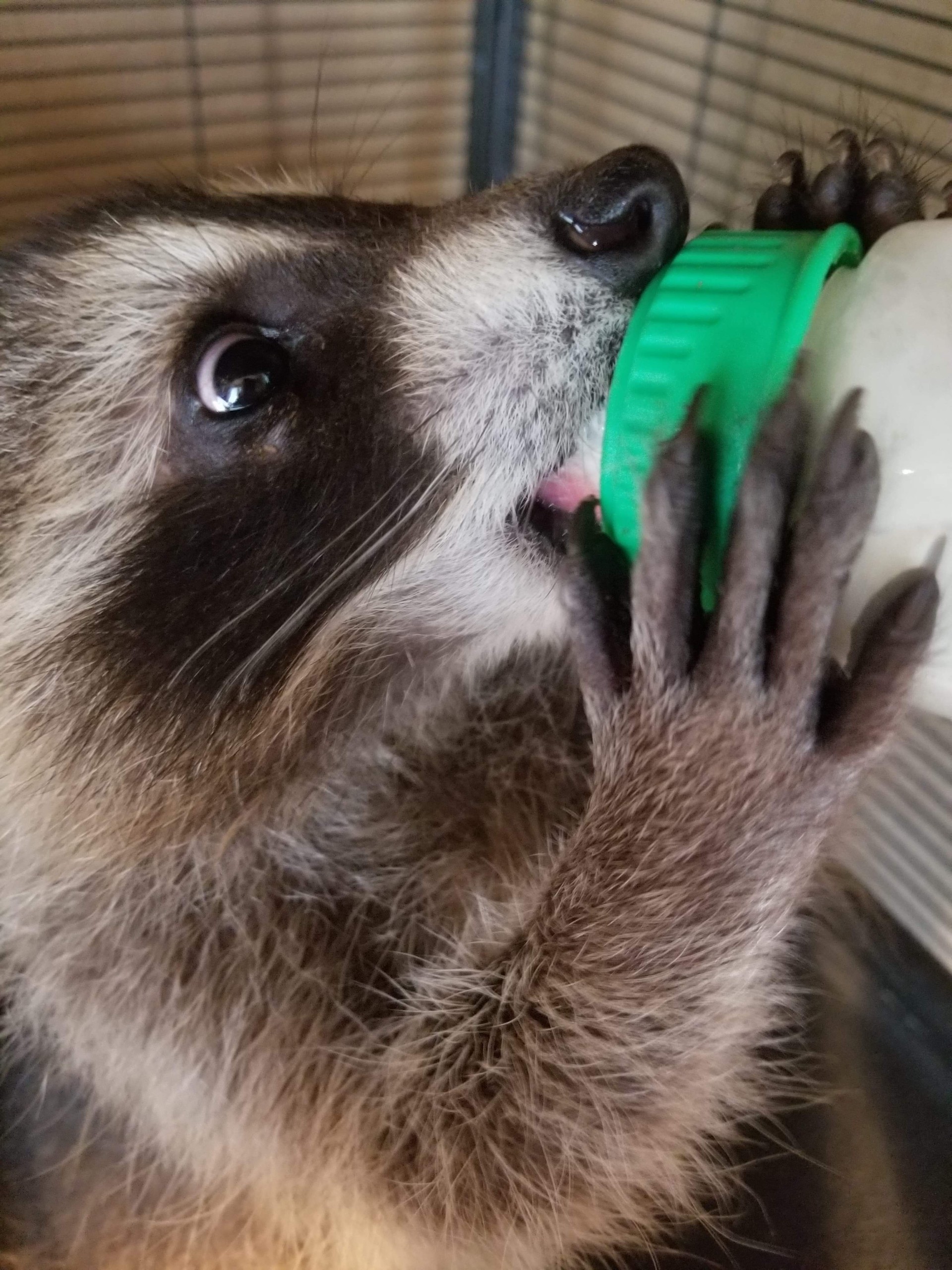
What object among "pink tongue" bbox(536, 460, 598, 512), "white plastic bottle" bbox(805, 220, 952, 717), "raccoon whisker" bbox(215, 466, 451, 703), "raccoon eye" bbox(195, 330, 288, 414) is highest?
"white plastic bottle" bbox(805, 220, 952, 717)

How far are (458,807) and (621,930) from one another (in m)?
0.37

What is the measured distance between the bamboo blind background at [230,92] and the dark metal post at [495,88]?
0.03 m

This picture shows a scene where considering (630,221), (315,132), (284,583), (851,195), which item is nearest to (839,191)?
(851,195)

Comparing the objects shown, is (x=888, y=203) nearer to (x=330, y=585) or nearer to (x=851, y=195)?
(x=851, y=195)

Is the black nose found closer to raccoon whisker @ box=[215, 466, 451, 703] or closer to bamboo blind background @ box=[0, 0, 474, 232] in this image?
raccoon whisker @ box=[215, 466, 451, 703]

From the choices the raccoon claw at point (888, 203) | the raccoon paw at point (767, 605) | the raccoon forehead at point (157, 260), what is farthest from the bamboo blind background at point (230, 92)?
the raccoon paw at point (767, 605)

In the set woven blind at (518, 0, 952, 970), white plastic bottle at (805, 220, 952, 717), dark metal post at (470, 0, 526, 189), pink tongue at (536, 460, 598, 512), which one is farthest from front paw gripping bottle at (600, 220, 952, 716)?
dark metal post at (470, 0, 526, 189)

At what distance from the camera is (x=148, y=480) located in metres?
0.91

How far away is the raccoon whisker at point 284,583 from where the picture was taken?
33.4 inches

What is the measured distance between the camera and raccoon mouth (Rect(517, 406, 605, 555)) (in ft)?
2.84

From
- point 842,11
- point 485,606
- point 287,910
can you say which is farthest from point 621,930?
point 842,11

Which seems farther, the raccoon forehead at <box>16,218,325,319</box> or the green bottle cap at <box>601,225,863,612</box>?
the raccoon forehead at <box>16,218,325,319</box>

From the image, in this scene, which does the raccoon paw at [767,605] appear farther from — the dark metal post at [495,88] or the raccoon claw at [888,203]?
the dark metal post at [495,88]

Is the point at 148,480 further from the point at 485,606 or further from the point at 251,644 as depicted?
the point at 485,606
